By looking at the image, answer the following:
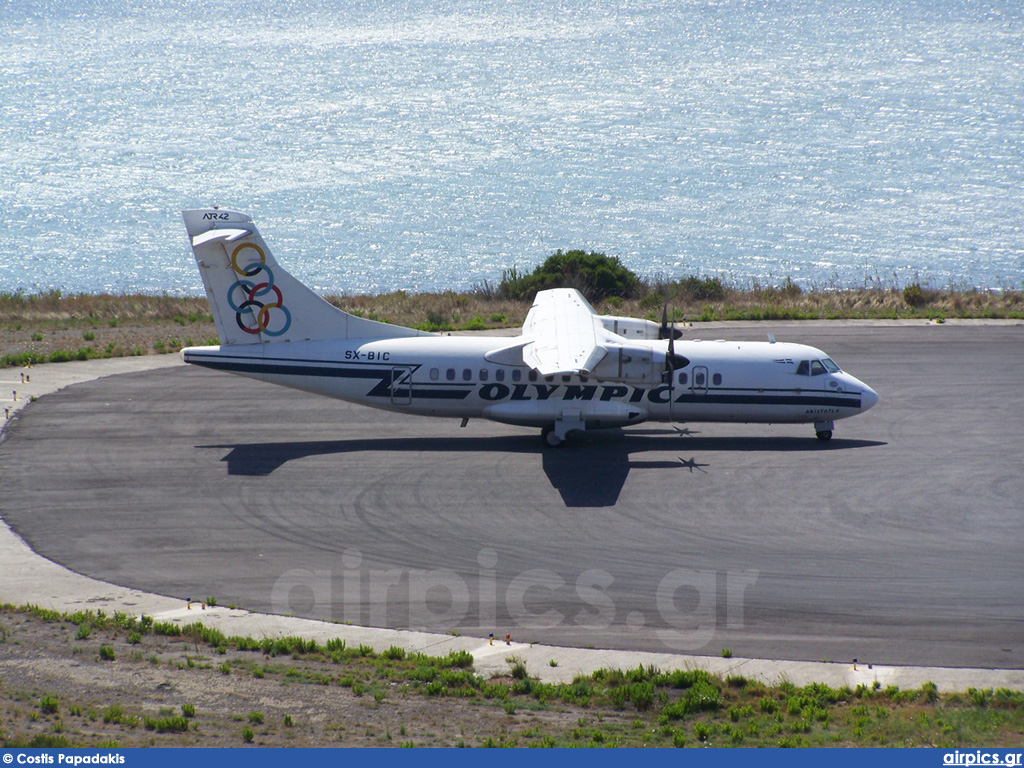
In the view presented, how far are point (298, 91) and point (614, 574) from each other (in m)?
146

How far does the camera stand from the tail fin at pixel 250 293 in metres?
32.1

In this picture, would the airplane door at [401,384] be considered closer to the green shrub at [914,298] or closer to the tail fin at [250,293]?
the tail fin at [250,293]

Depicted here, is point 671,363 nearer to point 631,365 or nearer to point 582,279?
point 631,365

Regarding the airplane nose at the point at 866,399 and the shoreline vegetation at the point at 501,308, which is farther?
the shoreline vegetation at the point at 501,308

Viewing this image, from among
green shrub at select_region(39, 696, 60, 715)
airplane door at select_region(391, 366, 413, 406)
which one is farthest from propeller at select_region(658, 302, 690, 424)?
green shrub at select_region(39, 696, 60, 715)

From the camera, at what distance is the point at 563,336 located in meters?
30.1

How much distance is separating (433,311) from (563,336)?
28763mm

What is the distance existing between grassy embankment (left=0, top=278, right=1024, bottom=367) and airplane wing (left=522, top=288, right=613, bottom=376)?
16.7 meters

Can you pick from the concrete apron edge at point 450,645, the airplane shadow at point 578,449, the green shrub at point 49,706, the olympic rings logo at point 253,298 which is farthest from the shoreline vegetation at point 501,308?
the green shrub at point 49,706

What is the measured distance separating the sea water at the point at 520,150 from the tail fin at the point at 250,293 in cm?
5788

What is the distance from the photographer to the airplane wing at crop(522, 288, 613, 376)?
27266 millimetres

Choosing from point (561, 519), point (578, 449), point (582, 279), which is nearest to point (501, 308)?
point (582, 279)

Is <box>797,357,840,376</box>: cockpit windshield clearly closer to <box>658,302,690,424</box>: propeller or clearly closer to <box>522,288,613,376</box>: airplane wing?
<box>658,302,690,424</box>: propeller

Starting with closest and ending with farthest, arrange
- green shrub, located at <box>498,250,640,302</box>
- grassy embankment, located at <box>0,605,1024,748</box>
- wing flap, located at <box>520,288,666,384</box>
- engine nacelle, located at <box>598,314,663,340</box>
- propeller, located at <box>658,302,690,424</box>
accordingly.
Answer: grassy embankment, located at <box>0,605,1024,748</box>, wing flap, located at <box>520,288,666,384</box>, propeller, located at <box>658,302,690,424</box>, engine nacelle, located at <box>598,314,663,340</box>, green shrub, located at <box>498,250,640,302</box>
